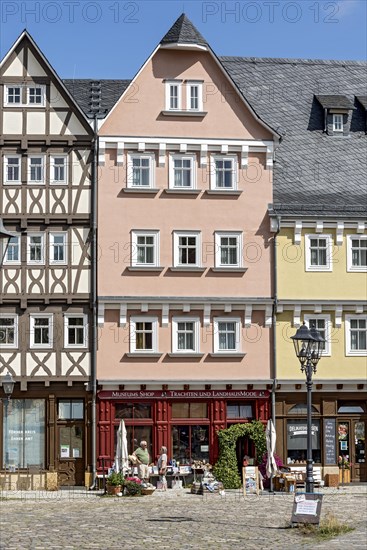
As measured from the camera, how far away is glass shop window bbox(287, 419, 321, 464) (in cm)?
4281

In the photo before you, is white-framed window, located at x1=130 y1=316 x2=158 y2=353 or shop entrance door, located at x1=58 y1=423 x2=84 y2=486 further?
white-framed window, located at x1=130 y1=316 x2=158 y2=353

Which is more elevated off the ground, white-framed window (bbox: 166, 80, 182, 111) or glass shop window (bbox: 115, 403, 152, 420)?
white-framed window (bbox: 166, 80, 182, 111)

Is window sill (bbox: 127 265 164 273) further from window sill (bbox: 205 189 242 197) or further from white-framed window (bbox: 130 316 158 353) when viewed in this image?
window sill (bbox: 205 189 242 197)

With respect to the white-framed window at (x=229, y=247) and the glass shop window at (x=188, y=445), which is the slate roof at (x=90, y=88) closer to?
the white-framed window at (x=229, y=247)

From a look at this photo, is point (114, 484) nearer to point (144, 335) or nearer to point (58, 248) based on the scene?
point (144, 335)

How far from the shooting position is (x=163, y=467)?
39.4 m

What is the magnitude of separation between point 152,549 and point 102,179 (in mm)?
22827

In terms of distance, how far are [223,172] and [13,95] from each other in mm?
8051

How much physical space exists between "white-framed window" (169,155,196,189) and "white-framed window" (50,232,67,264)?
4549mm

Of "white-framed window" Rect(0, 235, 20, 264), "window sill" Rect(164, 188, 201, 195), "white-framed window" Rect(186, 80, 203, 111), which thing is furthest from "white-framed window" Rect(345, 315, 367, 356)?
"white-framed window" Rect(0, 235, 20, 264)

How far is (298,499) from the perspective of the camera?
25.5m

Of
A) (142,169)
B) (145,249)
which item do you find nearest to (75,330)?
(145,249)

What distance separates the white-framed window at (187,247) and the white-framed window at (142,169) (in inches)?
84.0

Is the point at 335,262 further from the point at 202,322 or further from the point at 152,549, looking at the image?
the point at 152,549
